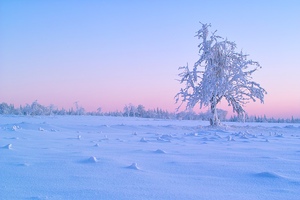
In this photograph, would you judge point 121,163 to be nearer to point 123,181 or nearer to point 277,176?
point 123,181

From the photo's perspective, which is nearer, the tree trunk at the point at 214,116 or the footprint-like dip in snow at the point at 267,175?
the footprint-like dip in snow at the point at 267,175

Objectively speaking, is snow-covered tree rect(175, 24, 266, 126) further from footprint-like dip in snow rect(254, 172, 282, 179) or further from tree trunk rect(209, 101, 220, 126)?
footprint-like dip in snow rect(254, 172, 282, 179)

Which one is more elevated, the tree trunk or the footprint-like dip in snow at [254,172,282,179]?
the tree trunk

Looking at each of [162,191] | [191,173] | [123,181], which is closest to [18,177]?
[123,181]

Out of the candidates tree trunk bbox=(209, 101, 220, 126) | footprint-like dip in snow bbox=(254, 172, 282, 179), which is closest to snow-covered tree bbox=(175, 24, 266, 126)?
tree trunk bbox=(209, 101, 220, 126)

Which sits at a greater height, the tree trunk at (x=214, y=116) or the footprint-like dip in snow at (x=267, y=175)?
the tree trunk at (x=214, y=116)

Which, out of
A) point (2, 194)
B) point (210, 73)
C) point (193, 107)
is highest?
point (210, 73)

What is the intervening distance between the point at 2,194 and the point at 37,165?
957mm

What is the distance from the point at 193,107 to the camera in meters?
13.5

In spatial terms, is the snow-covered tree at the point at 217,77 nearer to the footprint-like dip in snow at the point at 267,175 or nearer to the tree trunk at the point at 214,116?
the tree trunk at the point at 214,116

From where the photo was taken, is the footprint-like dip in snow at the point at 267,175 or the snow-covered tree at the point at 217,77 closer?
the footprint-like dip in snow at the point at 267,175

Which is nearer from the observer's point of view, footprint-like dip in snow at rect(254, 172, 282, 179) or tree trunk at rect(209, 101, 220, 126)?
footprint-like dip in snow at rect(254, 172, 282, 179)

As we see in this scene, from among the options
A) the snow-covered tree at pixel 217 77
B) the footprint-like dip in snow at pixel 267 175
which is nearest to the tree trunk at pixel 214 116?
the snow-covered tree at pixel 217 77

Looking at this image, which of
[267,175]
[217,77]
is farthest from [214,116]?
[267,175]
